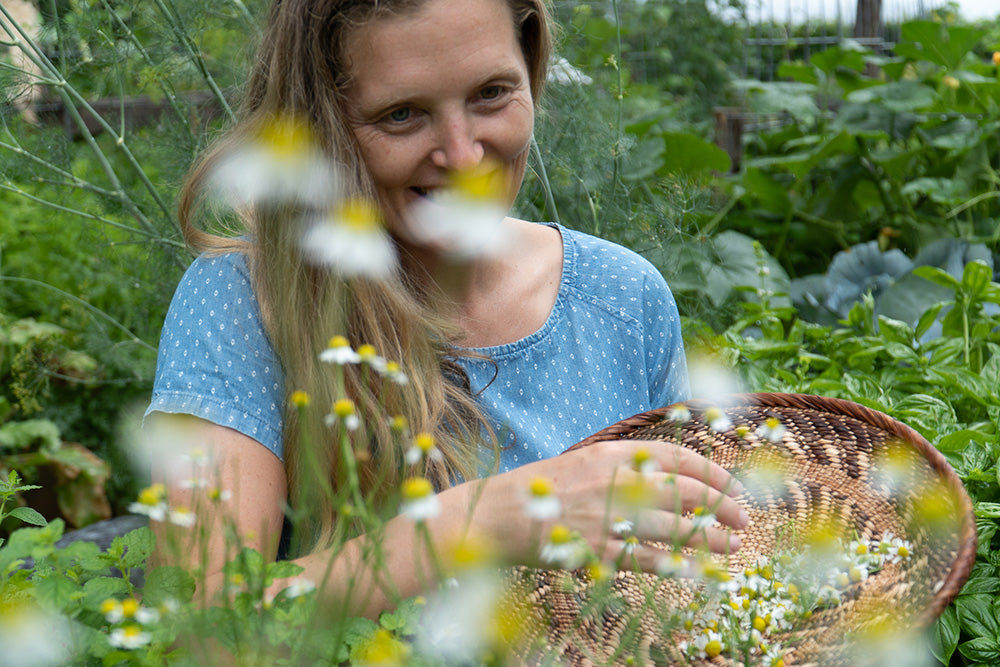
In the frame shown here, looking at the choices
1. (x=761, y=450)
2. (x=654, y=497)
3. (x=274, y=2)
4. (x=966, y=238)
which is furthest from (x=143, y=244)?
(x=966, y=238)

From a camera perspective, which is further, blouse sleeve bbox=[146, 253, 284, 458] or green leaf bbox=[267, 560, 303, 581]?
blouse sleeve bbox=[146, 253, 284, 458]

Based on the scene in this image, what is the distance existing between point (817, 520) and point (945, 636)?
0.23 metres

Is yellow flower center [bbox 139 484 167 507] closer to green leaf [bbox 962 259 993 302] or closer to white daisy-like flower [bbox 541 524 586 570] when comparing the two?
white daisy-like flower [bbox 541 524 586 570]

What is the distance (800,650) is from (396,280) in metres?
0.60

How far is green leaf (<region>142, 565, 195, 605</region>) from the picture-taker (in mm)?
650

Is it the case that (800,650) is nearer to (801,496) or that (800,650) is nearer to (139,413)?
(801,496)

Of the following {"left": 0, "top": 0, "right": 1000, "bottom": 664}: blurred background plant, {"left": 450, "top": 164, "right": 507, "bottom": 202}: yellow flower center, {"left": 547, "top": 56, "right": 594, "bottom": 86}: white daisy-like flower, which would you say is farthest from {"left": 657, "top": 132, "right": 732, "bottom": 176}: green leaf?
{"left": 450, "top": 164, "right": 507, "bottom": 202}: yellow flower center

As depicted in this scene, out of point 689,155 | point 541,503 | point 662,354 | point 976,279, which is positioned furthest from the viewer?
point 689,155

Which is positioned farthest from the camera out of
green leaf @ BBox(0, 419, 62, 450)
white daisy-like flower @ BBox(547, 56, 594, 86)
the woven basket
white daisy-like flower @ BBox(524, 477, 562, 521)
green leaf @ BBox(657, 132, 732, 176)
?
green leaf @ BBox(657, 132, 732, 176)

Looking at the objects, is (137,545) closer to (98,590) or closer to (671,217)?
(98,590)

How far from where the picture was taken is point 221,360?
1.13 metres

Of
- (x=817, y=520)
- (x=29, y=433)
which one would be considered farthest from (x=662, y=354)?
(x=29, y=433)

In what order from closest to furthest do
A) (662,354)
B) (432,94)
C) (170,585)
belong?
(170,585) < (432,94) < (662,354)

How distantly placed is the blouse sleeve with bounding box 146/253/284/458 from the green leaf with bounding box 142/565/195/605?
43 centimetres
